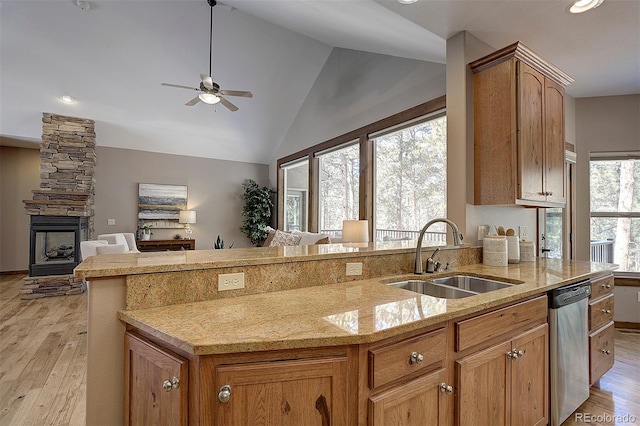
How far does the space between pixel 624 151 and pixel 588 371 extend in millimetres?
2961

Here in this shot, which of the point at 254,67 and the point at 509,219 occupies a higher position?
the point at 254,67

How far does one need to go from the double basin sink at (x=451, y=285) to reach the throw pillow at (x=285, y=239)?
298 centimetres

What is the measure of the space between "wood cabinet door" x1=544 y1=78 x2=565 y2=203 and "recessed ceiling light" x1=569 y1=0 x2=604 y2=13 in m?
0.54

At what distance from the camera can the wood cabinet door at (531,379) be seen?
63.9 inches

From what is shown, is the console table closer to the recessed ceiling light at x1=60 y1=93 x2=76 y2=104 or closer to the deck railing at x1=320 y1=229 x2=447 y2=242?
the recessed ceiling light at x1=60 y1=93 x2=76 y2=104

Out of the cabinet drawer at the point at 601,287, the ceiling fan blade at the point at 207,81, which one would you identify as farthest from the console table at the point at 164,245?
the cabinet drawer at the point at 601,287

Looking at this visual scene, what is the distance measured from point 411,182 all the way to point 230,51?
376cm

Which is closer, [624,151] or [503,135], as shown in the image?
[503,135]

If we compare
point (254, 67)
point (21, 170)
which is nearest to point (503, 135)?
point (254, 67)

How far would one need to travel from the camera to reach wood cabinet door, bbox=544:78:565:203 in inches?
103

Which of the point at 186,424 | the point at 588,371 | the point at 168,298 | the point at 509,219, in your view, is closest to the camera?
the point at 186,424

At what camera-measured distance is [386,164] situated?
5691mm

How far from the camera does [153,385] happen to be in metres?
1.10

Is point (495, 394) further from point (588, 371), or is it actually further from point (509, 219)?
point (509, 219)
